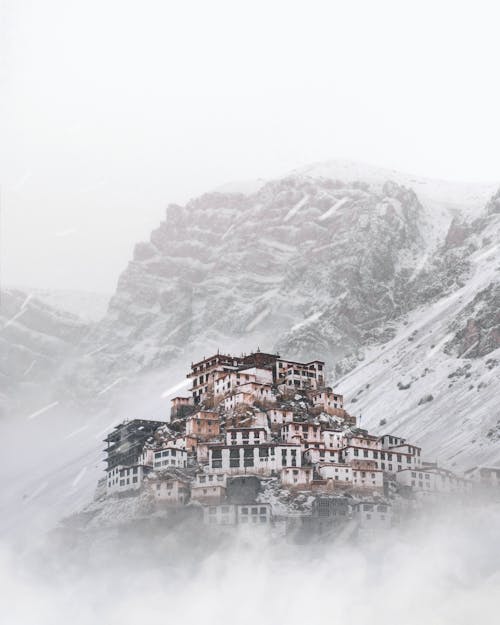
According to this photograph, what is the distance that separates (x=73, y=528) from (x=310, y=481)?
139 ft

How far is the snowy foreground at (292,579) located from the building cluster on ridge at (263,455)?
4316 millimetres

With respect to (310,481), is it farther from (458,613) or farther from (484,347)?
(484,347)

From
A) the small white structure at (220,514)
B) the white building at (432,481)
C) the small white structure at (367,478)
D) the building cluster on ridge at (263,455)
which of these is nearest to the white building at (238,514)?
the small white structure at (220,514)

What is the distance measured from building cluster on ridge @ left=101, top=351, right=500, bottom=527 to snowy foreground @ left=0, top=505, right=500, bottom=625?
14.2 feet

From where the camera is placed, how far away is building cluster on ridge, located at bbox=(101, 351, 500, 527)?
383ft

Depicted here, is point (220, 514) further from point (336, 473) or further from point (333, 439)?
point (333, 439)

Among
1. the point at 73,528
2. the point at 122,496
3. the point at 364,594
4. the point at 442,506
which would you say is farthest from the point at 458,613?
the point at 73,528

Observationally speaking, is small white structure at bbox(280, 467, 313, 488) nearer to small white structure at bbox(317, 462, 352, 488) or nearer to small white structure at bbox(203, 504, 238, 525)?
small white structure at bbox(317, 462, 352, 488)

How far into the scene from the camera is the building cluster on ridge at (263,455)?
11688 cm

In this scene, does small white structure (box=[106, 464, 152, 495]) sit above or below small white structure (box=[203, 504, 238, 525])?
above

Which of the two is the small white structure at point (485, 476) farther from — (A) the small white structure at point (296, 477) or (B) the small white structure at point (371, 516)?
(A) the small white structure at point (296, 477)

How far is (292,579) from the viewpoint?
111 m

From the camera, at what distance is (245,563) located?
113 metres

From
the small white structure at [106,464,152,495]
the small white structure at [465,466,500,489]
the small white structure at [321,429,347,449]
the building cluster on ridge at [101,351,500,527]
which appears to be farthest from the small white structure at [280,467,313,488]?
the small white structure at [465,466,500,489]
